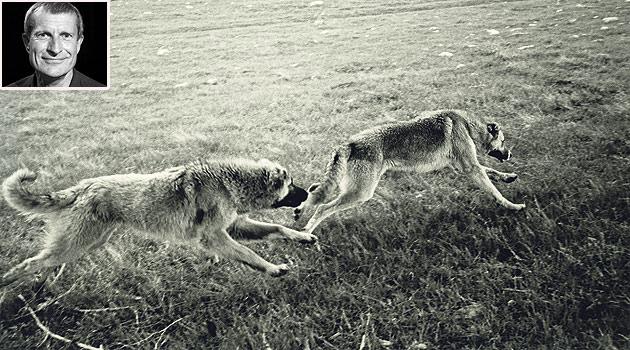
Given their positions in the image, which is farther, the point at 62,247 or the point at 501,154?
the point at 501,154

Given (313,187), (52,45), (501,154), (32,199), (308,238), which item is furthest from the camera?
(52,45)

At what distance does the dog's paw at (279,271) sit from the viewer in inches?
130

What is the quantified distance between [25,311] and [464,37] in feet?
12.6

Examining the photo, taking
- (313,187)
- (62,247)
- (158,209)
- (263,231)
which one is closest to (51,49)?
(62,247)

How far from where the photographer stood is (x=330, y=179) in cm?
344

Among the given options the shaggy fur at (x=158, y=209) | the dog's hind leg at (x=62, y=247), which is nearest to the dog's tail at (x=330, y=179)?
the shaggy fur at (x=158, y=209)

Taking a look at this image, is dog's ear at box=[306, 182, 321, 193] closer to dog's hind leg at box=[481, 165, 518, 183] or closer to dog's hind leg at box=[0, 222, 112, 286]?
dog's hind leg at box=[481, 165, 518, 183]

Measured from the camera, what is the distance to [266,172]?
346 centimetres

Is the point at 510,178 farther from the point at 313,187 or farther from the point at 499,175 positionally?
the point at 313,187

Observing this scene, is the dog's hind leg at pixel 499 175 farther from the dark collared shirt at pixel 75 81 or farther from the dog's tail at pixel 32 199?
the dark collared shirt at pixel 75 81

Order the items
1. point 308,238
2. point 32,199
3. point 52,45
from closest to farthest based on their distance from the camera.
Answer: point 32,199
point 308,238
point 52,45

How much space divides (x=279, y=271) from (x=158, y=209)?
88cm

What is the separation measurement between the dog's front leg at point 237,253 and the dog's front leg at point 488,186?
1.45 meters

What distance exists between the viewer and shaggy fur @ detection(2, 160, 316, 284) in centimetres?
324
